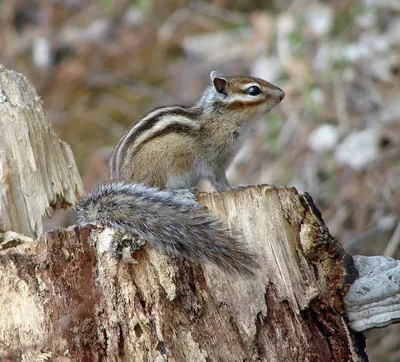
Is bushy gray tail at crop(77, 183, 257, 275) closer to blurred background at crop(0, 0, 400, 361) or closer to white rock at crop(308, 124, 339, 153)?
blurred background at crop(0, 0, 400, 361)

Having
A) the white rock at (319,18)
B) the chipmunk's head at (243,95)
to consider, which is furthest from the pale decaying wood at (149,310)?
the white rock at (319,18)

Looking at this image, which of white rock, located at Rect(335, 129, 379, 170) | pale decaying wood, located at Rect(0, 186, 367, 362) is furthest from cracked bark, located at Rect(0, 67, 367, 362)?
white rock, located at Rect(335, 129, 379, 170)

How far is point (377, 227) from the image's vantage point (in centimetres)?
519

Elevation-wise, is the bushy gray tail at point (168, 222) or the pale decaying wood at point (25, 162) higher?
the pale decaying wood at point (25, 162)

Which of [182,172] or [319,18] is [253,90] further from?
[319,18]

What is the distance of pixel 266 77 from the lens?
6.40 meters

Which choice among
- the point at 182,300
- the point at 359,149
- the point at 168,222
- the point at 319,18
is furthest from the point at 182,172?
the point at 319,18

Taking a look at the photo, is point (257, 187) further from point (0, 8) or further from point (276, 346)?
point (0, 8)

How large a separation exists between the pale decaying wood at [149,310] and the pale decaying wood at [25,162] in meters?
0.53

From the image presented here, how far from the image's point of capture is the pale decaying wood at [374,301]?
2678mm

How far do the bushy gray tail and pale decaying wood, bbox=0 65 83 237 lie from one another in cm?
27

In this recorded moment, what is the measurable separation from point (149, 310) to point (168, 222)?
1.07 ft

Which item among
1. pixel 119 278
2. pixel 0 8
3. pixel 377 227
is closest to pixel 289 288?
pixel 119 278

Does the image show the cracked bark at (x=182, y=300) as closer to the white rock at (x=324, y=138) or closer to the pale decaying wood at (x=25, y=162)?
the pale decaying wood at (x=25, y=162)
